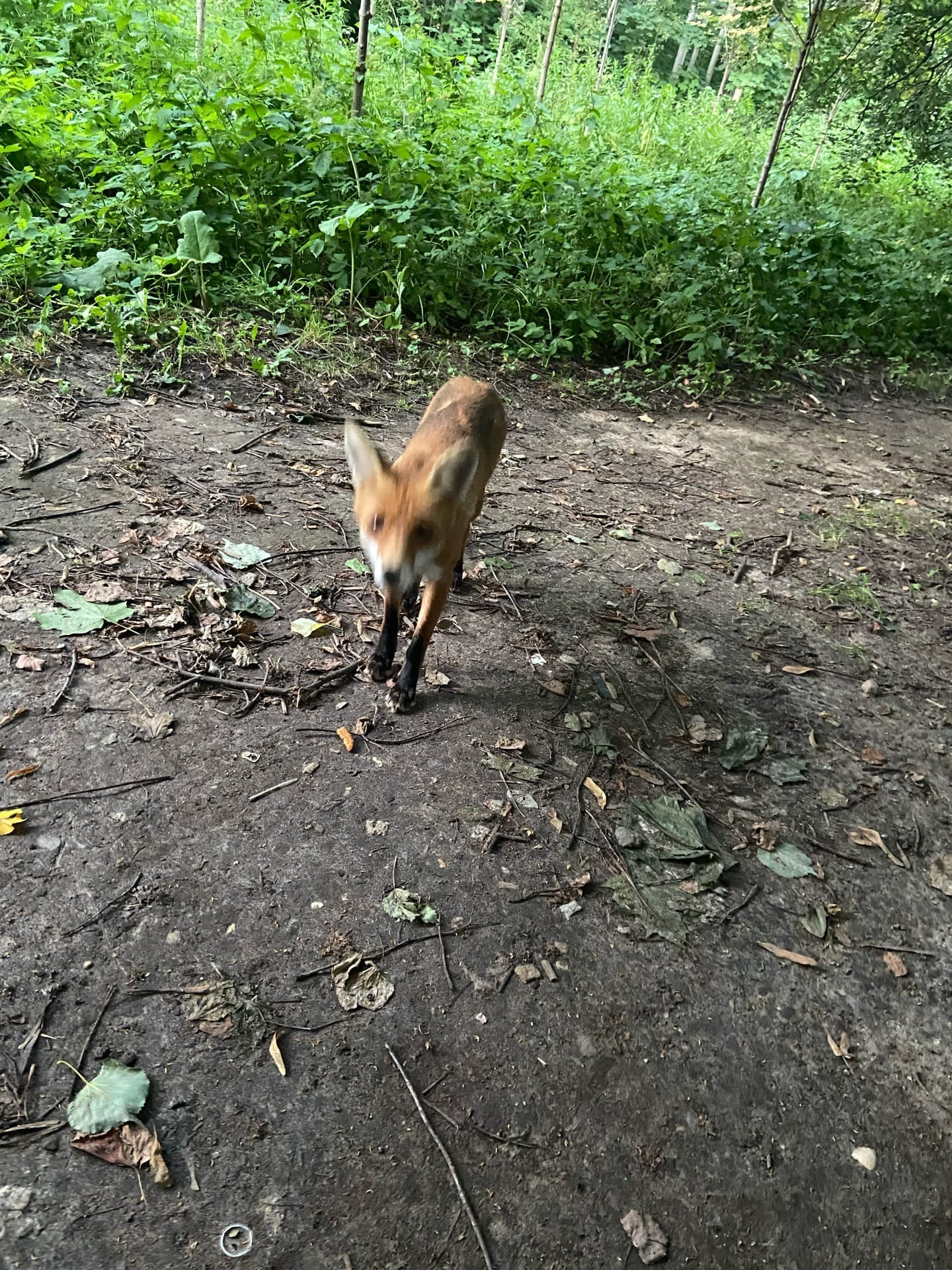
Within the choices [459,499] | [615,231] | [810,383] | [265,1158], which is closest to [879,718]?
[459,499]

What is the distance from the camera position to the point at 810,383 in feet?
30.7

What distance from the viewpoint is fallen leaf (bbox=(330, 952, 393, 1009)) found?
8.07ft

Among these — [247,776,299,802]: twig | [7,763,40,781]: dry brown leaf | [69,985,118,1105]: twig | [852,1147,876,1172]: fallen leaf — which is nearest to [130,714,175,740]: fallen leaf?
[7,763,40,781]: dry brown leaf

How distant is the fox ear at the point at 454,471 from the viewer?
2938 millimetres

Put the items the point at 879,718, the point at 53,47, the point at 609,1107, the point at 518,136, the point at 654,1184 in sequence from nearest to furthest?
the point at 654,1184
the point at 609,1107
the point at 879,718
the point at 53,47
the point at 518,136

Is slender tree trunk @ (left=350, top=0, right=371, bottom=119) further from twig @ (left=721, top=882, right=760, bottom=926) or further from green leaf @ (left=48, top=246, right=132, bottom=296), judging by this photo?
twig @ (left=721, top=882, right=760, bottom=926)

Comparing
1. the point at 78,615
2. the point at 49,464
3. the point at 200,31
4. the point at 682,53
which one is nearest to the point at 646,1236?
the point at 78,615

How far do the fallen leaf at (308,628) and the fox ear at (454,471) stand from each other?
132 cm

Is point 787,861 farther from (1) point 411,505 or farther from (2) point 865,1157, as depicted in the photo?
(1) point 411,505

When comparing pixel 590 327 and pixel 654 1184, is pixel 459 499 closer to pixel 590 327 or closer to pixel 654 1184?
pixel 654 1184

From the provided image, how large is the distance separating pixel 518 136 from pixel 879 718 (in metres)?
9.24

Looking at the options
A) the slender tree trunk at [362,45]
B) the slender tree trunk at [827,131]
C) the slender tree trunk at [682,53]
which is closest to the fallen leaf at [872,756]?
the slender tree trunk at [362,45]

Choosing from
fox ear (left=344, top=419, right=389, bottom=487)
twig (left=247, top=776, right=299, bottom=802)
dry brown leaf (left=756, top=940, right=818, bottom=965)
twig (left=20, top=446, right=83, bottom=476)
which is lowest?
twig (left=247, top=776, right=299, bottom=802)

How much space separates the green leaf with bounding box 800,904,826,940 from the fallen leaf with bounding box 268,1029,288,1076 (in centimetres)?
207
